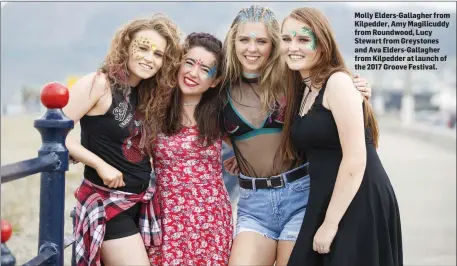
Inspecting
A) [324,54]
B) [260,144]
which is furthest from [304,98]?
[260,144]

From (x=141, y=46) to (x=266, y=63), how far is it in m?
0.66

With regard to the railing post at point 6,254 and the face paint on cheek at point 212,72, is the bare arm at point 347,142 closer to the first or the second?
the face paint on cheek at point 212,72

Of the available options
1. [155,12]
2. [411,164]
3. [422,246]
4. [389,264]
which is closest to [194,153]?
[155,12]

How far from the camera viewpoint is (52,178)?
2.49 m

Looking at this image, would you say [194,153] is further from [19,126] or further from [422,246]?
[19,126]

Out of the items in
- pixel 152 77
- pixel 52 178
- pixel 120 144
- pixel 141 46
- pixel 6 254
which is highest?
pixel 141 46

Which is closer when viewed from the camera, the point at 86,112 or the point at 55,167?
the point at 55,167

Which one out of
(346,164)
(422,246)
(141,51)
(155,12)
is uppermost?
(155,12)

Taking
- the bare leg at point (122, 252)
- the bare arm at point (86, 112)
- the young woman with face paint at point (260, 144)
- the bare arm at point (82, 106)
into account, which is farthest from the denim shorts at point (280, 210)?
the bare arm at point (82, 106)

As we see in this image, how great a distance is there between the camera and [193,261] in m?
3.35

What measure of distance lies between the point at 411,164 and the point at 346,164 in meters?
13.6

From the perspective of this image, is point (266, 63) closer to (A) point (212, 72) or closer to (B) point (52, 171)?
(A) point (212, 72)

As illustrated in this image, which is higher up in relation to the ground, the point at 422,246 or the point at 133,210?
the point at 133,210

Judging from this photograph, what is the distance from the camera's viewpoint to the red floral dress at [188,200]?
130 inches
